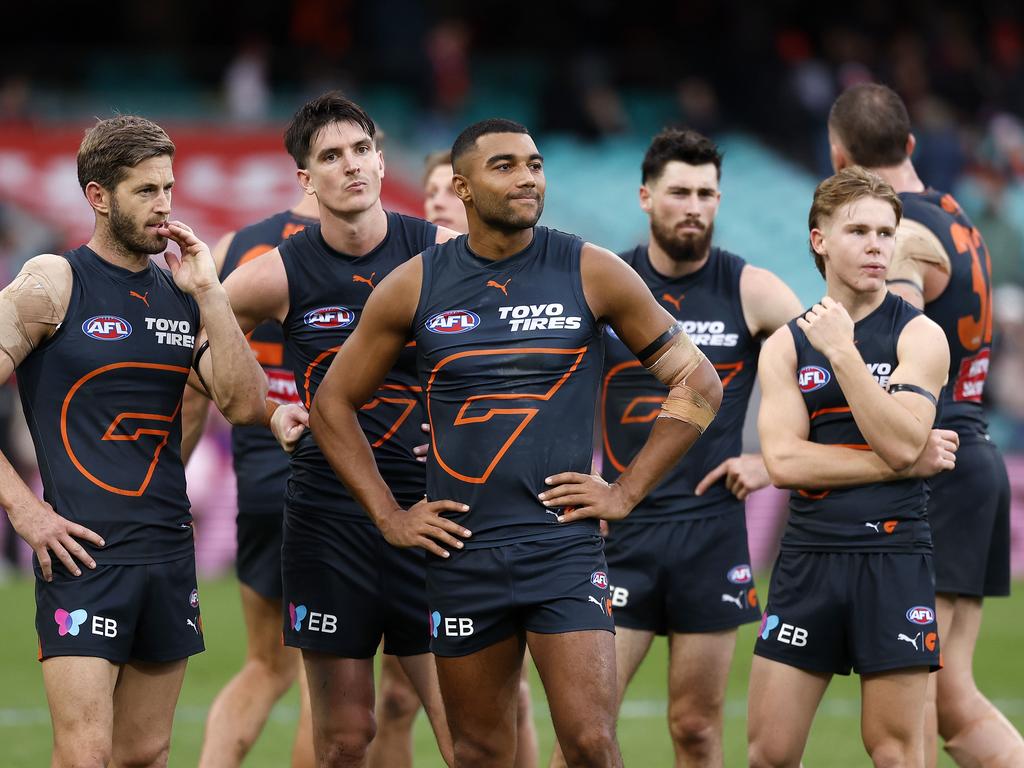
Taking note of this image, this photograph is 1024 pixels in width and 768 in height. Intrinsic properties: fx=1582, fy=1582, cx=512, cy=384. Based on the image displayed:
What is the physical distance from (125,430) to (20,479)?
420 millimetres

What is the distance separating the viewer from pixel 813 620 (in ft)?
20.4

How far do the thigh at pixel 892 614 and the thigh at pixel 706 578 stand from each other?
1107 mm

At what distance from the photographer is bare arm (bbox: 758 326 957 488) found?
617 centimetres

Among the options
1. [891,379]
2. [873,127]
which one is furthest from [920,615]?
[873,127]

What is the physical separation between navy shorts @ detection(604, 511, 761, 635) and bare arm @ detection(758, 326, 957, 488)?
1.04m

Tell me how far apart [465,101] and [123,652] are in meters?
16.5

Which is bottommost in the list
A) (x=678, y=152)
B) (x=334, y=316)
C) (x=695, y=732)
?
(x=695, y=732)

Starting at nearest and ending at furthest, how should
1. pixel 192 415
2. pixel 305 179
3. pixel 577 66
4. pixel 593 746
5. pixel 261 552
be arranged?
pixel 593 746, pixel 305 179, pixel 192 415, pixel 261 552, pixel 577 66

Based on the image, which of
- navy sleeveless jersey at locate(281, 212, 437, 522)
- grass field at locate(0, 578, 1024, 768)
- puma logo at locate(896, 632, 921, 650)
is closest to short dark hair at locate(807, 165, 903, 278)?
puma logo at locate(896, 632, 921, 650)

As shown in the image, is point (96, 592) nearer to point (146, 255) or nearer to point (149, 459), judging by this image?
point (149, 459)

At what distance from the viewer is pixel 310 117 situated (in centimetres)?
671

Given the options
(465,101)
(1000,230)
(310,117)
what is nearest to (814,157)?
(1000,230)

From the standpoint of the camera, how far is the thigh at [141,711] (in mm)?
5992

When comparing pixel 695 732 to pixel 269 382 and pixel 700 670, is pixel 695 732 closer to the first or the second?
pixel 700 670
